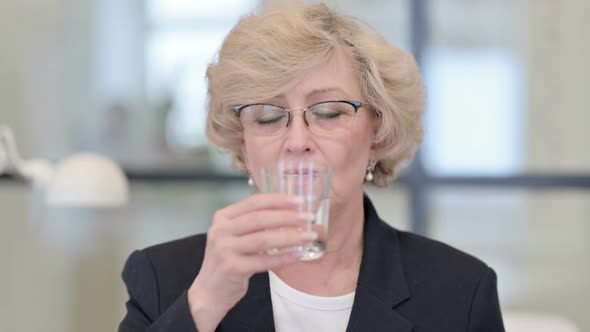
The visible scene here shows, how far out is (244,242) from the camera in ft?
4.60

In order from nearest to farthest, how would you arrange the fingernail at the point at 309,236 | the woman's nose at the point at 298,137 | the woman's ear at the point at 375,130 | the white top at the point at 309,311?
the fingernail at the point at 309,236 → the woman's nose at the point at 298,137 → the white top at the point at 309,311 → the woman's ear at the point at 375,130

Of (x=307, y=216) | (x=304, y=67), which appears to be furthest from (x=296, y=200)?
(x=304, y=67)

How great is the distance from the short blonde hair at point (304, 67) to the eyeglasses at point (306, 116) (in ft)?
0.10

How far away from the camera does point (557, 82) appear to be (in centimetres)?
379

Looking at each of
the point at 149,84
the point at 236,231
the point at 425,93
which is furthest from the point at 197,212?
the point at 236,231

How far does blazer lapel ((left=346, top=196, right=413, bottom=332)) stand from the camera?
1879 millimetres

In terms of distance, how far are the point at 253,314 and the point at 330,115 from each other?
49 centimetres

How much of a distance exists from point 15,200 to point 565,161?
2688mm

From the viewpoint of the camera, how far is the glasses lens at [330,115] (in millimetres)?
1835

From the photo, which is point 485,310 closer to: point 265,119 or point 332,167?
point 332,167

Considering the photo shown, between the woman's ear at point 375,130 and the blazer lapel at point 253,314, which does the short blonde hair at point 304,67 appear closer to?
the woman's ear at point 375,130

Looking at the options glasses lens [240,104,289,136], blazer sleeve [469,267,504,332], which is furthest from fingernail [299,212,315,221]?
blazer sleeve [469,267,504,332]

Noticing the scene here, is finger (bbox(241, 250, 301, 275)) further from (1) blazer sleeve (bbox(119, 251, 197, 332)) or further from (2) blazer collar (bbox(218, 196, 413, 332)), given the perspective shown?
(2) blazer collar (bbox(218, 196, 413, 332))

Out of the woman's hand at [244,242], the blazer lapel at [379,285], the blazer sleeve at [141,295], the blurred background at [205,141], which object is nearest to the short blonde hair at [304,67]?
the blazer lapel at [379,285]
